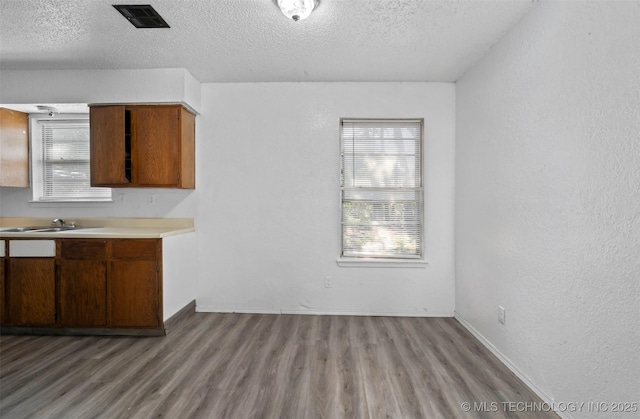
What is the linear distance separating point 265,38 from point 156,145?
5.21 ft

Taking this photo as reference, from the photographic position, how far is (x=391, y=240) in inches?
144

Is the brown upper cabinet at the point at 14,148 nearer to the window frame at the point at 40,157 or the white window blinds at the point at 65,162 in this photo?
the window frame at the point at 40,157

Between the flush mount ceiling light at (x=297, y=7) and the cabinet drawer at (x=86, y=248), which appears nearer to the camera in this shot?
the flush mount ceiling light at (x=297, y=7)

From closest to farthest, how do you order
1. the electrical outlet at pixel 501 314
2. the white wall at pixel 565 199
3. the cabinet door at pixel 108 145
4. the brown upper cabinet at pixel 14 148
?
the white wall at pixel 565 199, the electrical outlet at pixel 501 314, the cabinet door at pixel 108 145, the brown upper cabinet at pixel 14 148

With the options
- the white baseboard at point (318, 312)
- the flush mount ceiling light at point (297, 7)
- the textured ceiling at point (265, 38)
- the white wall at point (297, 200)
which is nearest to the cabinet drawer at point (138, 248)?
the white wall at point (297, 200)

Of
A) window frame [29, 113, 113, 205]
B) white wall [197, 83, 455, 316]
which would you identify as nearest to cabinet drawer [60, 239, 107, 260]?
window frame [29, 113, 113, 205]

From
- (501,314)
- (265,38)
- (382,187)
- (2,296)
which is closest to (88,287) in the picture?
(2,296)

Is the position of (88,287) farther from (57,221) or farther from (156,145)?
(156,145)

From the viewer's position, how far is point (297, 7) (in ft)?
6.96

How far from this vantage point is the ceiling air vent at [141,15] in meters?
2.25

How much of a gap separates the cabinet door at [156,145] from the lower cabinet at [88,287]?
73 centimetres

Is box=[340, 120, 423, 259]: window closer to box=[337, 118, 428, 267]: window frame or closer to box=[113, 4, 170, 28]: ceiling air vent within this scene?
box=[337, 118, 428, 267]: window frame

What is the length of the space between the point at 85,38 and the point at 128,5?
2.61 feet

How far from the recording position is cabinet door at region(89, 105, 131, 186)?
3.28 m
